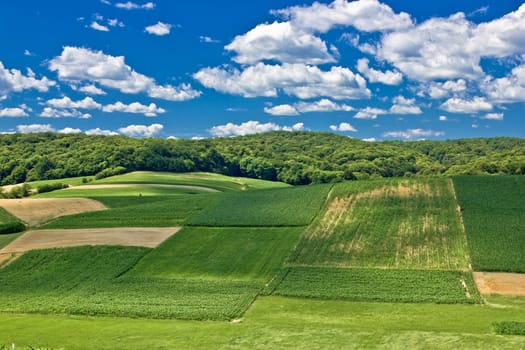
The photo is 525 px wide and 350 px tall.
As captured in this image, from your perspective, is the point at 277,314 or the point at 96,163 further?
the point at 96,163

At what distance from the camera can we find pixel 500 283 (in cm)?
4712

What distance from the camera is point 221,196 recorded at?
8625cm

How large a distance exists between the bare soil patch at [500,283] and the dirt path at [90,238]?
118 feet

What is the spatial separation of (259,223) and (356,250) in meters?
15.5

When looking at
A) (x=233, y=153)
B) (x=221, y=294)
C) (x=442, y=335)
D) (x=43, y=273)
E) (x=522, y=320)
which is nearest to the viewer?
(x=442, y=335)

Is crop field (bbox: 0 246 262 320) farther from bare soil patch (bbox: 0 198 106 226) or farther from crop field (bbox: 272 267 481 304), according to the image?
bare soil patch (bbox: 0 198 106 226)

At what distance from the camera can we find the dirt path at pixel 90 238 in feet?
210

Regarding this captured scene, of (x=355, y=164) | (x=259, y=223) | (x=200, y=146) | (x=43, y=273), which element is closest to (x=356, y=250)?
(x=259, y=223)

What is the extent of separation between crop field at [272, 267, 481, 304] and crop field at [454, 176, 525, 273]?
4.79 meters

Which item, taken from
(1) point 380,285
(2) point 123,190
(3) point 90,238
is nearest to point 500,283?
(1) point 380,285

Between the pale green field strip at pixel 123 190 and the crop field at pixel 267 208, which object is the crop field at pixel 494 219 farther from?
the pale green field strip at pixel 123 190

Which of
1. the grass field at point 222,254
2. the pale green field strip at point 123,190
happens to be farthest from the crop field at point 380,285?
the pale green field strip at point 123,190

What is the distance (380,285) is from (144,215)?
39880mm

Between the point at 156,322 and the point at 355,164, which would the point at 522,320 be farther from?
the point at 355,164
